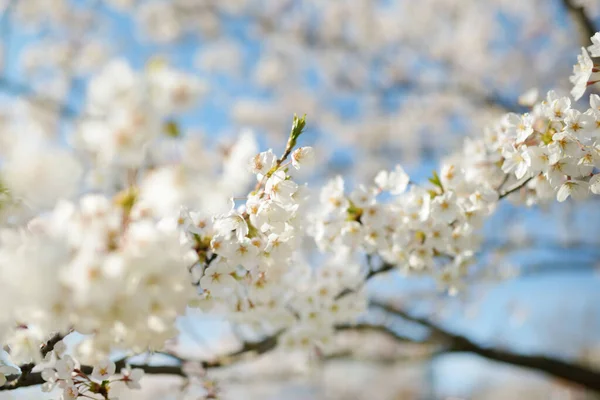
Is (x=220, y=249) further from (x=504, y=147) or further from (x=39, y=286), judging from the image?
(x=504, y=147)

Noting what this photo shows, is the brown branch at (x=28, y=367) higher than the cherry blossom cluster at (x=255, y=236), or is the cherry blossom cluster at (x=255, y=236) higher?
the cherry blossom cluster at (x=255, y=236)

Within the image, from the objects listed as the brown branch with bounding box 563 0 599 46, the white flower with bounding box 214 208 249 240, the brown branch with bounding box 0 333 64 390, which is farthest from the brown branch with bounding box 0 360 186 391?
the brown branch with bounding box 563 0 599 46

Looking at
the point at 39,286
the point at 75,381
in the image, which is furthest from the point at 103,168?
the point at 75,381

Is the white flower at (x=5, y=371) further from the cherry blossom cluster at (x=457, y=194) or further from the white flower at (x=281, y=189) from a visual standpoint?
the cherry blossom cluster at (x=457, y=194)

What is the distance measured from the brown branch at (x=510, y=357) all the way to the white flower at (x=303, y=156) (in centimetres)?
229

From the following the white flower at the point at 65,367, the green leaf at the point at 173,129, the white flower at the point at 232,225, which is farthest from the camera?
the white flower at the point at 65,367

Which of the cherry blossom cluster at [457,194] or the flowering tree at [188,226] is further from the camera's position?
the cherry blossom cluster at [457,194]

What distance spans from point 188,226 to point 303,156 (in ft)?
1.19

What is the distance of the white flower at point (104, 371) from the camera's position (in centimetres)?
127

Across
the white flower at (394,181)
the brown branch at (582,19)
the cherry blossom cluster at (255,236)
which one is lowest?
the cherry blossom cluster at (255,236)

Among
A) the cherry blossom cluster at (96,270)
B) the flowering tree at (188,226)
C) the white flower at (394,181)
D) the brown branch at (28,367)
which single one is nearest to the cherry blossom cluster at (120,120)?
the flowering tree at (188,226)

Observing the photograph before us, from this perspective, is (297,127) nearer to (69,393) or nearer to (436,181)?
(436,181)

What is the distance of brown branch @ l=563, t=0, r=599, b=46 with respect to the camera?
2770mm

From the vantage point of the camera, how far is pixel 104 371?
1.29 m
